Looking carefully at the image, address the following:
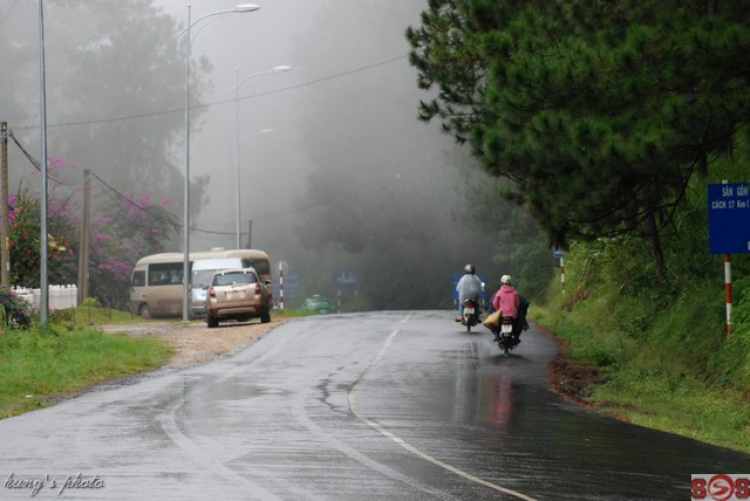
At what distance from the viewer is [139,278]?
59.7 metres

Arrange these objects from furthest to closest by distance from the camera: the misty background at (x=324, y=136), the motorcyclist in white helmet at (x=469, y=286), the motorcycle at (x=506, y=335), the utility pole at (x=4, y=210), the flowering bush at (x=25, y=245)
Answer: the misty background at (x=324, y=136) < the flowering bush at (x=25, y=245) < the utility pole at (x=4, y=210) < the motorcyclist in white helmet at (x=469, y=286) < the motorcycle at (x=506, y=335)

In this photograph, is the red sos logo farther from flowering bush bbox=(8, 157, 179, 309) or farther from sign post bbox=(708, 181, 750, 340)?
flowering bush bbox=(8, 157, 179, 309)

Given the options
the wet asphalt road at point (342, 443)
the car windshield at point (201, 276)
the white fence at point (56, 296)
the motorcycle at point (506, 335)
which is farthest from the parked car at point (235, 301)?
the wet asphalt road at point (342, 443)

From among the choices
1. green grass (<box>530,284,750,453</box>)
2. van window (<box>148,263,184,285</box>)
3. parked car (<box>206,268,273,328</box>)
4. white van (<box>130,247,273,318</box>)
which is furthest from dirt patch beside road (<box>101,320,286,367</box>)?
van window (<box>148,263,184,285</box>)

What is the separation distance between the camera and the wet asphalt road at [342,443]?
10.9 m

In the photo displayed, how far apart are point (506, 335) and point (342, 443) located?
1393cm

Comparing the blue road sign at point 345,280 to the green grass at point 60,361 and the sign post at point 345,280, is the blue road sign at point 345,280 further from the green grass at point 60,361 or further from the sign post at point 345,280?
the green grass at point 60,361

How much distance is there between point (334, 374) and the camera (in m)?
23.8

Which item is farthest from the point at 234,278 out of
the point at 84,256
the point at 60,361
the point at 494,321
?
the point at 84,256

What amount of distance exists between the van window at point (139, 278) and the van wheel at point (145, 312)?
3.41 feet

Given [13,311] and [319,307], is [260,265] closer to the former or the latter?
[319,307]

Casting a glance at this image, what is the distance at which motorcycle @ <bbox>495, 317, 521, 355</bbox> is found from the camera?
90.3 ft

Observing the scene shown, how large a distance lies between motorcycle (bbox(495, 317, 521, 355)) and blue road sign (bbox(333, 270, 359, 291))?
180ft

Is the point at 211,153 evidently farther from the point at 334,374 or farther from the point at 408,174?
the point at 334,374
